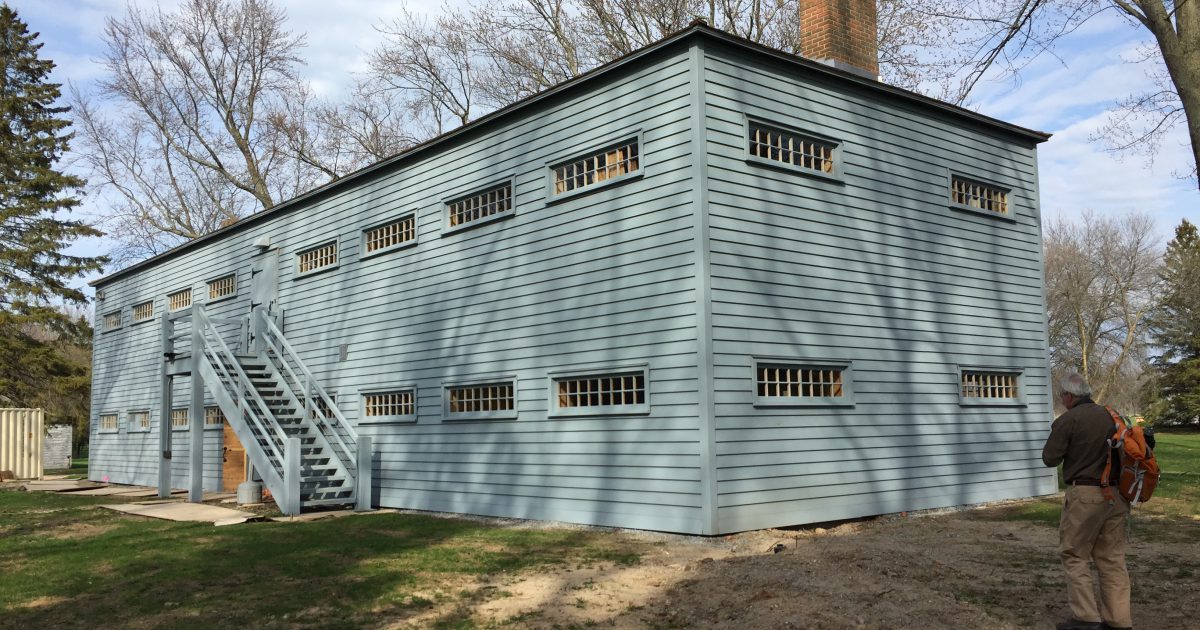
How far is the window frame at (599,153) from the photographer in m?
12.3

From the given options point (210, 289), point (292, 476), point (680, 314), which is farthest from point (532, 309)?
point (210, 289)

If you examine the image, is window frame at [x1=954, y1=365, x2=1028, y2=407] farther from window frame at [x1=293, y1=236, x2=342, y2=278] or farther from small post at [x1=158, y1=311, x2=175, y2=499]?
small post at [x1=158, y1=311, x2=175, y2=499]

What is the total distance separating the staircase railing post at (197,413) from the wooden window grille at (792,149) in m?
11.4

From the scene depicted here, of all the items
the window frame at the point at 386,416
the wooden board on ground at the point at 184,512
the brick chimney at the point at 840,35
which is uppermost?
the brick chimney at the point at 840,35

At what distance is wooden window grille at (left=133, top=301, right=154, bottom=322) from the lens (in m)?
25.6

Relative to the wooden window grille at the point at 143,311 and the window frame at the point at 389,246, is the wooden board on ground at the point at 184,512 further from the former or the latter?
the wooden window grille at the point at 143,311

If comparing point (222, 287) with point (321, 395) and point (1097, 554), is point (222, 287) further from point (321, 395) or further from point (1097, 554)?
point (1097, 554)

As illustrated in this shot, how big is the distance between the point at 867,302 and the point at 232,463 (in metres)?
15.2

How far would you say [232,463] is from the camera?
21469 millimetres

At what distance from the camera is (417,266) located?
16297 mm

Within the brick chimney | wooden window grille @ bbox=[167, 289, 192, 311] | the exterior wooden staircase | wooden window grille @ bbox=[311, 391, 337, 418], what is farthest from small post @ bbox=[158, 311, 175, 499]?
the brick chimney

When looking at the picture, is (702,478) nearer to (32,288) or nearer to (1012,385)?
(1012,385)

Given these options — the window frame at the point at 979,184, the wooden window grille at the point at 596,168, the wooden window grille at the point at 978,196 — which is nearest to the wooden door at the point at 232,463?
the wooden window grille at the point at 596,168

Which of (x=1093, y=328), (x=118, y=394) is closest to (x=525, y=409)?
(x=118, y=394)
